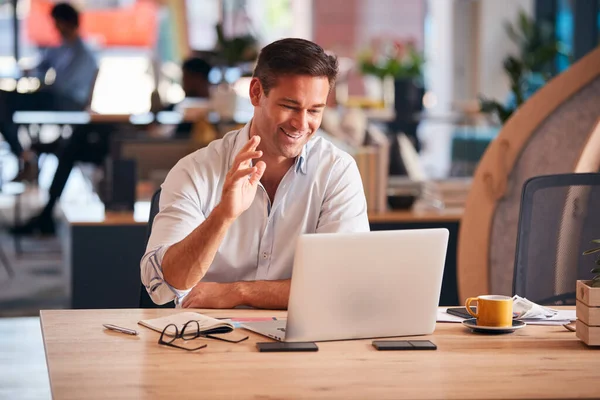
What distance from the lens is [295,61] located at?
8.35 feet

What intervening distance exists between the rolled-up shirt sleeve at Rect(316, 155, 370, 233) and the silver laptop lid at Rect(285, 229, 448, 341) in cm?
59

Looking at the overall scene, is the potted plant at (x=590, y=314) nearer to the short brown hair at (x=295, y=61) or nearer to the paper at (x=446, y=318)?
the paper at (x=446, y=318)

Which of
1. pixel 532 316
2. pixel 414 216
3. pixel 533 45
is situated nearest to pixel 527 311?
pixel 532 316

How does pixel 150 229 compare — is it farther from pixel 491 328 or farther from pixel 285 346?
pixel 491 328

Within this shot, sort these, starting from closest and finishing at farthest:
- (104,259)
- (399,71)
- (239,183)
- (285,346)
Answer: (285,346)
(239,183)
(104,259)
(399,71)

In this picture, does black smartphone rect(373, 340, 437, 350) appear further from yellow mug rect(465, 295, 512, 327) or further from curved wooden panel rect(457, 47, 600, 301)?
curved wooden panel rect(457, 47, 600, 301)

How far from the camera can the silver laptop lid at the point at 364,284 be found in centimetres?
195

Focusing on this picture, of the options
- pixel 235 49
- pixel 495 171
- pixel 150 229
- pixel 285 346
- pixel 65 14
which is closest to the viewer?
pixel 285 346

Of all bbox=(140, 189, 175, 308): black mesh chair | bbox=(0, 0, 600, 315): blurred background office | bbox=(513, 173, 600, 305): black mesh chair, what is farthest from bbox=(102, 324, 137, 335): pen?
bbox=(0, 0, 600, 315): blurred background office

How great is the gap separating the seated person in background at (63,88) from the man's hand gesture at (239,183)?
6216mm

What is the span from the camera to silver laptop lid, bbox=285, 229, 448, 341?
6.39ft

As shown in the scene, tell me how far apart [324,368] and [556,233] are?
1.31 m

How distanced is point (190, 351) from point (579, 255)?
1.46 meters

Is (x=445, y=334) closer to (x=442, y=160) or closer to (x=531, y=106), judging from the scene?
(x=531, y=106)
